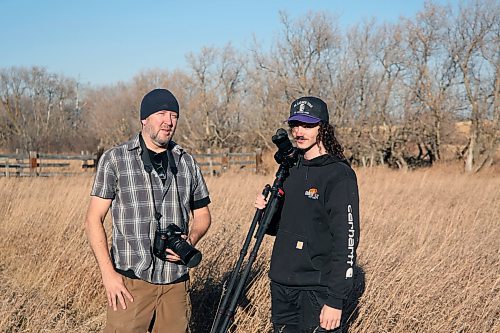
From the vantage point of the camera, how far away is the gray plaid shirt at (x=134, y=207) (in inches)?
106

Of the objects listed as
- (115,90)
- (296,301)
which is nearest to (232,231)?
(296,301)

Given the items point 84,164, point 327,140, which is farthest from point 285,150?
point 84,164

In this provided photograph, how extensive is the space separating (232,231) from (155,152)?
3330mm

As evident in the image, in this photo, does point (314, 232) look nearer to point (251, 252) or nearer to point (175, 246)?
point (251, 252)

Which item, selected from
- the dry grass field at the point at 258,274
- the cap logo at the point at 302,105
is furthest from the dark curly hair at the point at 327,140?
the dry grass field at the point at 258,274

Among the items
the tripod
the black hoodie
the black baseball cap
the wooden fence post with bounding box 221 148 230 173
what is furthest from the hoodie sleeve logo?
the wooden fence post with bounding box 221 148 230 173

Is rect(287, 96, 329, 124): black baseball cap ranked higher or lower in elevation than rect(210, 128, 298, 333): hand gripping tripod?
higher

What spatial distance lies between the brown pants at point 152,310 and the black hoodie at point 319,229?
57cm

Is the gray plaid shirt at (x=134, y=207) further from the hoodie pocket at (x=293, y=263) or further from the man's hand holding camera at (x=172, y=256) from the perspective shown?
the hoodie pocket at (x=293, y=263)

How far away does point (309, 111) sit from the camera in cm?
267

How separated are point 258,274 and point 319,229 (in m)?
1.85

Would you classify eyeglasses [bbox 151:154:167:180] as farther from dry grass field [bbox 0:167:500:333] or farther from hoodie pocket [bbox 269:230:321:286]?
dry grass field [bbox 0:167:500:333]

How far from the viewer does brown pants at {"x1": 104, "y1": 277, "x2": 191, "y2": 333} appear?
269 cm

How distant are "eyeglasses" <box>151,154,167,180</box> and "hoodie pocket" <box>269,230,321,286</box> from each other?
75cm
